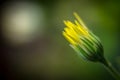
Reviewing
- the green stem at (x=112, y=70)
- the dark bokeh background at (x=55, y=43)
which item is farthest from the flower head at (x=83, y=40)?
the dark bokeh background at (x=55, y=43)

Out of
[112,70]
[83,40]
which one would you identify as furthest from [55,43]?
[112,70]

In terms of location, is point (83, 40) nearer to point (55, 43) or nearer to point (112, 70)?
point (112, 70)

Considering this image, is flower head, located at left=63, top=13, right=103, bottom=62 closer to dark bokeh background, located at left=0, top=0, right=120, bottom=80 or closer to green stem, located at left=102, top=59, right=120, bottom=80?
green stem, located at left=102, top=59, right=120, bottom=80

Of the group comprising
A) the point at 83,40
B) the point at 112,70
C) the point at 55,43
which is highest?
the point at 55,43

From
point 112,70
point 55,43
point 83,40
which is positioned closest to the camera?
point 112,70

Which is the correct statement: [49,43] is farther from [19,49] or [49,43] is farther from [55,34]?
[19,49]

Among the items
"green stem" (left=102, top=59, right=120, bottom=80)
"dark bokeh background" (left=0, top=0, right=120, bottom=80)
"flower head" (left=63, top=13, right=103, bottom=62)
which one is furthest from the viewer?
"dark bokeh background" (left=0, top=0, right=120, bottom=80)

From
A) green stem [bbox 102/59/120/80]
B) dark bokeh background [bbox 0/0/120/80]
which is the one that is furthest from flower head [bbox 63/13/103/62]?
dark bokeh background [bbox 0/0/120/80]
